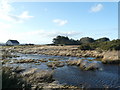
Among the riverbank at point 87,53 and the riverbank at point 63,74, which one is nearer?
the riverbank at point 63,74

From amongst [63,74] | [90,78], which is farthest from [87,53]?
[90,78]

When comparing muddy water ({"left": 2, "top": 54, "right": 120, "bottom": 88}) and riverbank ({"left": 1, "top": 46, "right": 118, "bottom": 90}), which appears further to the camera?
muddy water ({"left": 2, "top": 54, "right": 120, "bottom": 88})

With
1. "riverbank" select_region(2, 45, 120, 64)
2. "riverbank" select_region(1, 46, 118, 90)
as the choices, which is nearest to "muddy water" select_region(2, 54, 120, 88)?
"riverbank" select_region(1, 46, 118, 90)

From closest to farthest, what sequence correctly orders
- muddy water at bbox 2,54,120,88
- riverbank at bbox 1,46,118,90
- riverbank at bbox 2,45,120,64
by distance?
riverbank at bbox 1,46,118,90, muddy water at bbox 2,54,120,88, riverbank at bbox 2,45,120,64

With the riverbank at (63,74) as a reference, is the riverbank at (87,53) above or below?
above

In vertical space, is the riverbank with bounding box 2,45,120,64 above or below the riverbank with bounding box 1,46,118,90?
above

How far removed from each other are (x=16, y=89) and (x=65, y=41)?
9049 centimetres

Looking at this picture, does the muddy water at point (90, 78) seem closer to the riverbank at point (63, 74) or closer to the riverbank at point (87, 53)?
the riverbank at point (63, 74)

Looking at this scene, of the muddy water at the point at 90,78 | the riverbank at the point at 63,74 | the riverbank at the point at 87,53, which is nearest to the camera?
the riverbank at the point at 63,74

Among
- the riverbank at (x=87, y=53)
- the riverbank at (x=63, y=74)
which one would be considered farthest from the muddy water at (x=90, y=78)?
→ the riverbank at (x=87, y=53)

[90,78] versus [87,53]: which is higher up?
[87,53]

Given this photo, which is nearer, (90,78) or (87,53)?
(90,78)

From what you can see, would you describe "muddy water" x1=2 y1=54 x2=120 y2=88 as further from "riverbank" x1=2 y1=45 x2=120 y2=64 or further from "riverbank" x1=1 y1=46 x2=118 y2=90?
"riverbank" x1=2 y1=45 x2=120 y2=64

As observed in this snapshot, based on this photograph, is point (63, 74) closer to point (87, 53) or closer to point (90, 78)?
point (90, 78)
